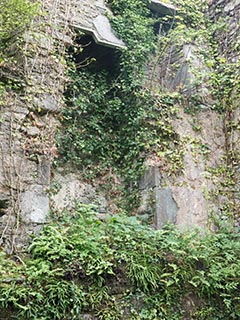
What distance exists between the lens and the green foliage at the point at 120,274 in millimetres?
3441

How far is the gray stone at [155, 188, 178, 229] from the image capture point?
5367 millimetres

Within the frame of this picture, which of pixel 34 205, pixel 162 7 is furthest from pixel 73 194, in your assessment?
pixel 162 7

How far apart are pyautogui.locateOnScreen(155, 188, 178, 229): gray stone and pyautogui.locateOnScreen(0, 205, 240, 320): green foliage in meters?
0.68

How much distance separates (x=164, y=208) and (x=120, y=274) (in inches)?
67.1

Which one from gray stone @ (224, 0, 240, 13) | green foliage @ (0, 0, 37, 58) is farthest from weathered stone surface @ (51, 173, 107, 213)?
gray stone @ (224, 0, 240, 13)

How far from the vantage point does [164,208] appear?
17.9 ft

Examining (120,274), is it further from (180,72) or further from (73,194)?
(180,72)

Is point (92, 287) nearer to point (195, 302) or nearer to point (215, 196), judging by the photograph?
point (195, 302)

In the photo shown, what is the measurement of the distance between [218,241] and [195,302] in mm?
861

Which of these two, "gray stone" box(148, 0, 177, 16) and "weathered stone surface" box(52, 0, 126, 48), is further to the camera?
"gray stone" box(148, 0, 177, 16)

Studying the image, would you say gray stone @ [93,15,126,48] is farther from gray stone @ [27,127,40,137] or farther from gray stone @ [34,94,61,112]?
gray stone @ [27,127,40,137]

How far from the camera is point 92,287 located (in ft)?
12.2

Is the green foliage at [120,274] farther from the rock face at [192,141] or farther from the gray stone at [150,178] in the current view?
the gray stone at [150,178]

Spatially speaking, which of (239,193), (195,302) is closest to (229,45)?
(239,193)
